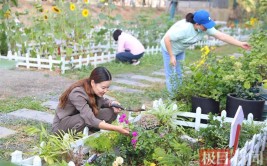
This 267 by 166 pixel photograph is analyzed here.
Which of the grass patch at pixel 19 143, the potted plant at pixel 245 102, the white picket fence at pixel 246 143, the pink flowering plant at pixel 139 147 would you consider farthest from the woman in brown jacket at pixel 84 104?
the potted plant at pixel 245 102

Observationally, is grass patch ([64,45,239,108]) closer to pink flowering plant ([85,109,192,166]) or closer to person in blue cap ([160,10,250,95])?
person in blue cap ([160,10,250,95])

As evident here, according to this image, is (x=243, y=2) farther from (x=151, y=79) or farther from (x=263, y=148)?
(x=263, y=148)

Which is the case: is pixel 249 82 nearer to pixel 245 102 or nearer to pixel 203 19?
pixel 245 102

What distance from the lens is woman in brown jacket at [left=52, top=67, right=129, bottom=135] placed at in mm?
3447

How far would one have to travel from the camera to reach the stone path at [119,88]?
4828 mm

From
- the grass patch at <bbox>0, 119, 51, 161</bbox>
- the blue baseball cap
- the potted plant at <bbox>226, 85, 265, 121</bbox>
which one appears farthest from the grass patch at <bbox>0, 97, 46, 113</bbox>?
the potted plant at <bbox>226, 85, 265, 121</bbox>

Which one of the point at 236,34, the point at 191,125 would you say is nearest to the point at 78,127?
the point at 191,125

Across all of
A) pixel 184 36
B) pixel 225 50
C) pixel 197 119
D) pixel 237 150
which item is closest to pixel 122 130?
pixel 237 150

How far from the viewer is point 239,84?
4.39m

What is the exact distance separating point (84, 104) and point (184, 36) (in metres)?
2.22

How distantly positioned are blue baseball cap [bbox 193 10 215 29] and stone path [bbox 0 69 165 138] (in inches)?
77.1

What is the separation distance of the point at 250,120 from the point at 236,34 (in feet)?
44.5

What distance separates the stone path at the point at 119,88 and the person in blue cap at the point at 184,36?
4.23 ft

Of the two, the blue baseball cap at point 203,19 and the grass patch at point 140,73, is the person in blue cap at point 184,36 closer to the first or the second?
the blue baseball cap at point 203,19
